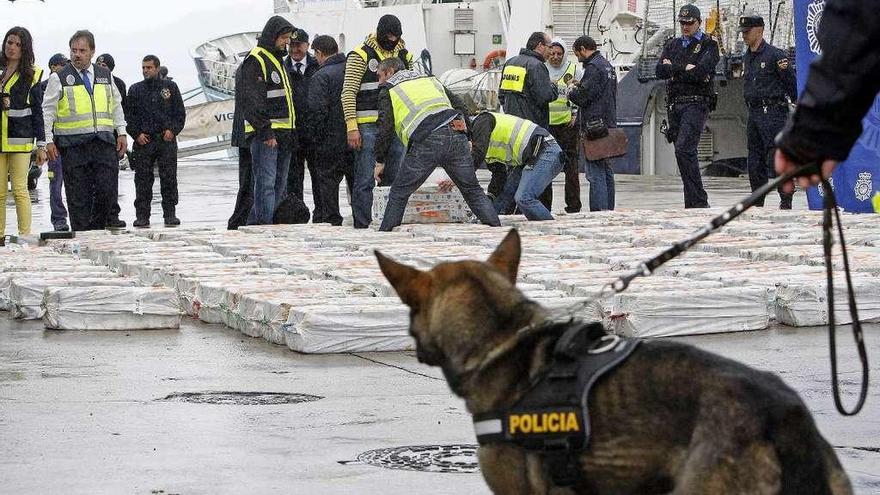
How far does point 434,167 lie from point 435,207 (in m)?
1.39

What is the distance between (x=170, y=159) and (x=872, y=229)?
7.87m

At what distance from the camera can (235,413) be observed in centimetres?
677

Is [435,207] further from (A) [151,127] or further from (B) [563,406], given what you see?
(B) [563,406]

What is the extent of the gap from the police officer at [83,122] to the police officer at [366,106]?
232cm

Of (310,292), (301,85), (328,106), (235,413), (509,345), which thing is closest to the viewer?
(509,345)

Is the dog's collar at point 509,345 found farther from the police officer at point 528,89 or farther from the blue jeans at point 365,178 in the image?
the police officer at point 528,89

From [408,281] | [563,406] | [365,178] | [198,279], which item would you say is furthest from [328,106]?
[563,406]

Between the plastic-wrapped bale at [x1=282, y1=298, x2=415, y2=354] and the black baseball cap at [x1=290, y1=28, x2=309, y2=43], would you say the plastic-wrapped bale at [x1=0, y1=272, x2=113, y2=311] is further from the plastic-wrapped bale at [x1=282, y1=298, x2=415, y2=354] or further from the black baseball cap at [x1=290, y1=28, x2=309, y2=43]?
the black baseball cap at [x1=290, y1=28, x2=309, y2=43]

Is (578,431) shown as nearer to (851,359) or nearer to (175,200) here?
(851,359)

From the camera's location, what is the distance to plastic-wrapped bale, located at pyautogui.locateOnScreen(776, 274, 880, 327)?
920 centimetres

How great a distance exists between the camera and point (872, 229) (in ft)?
42.8

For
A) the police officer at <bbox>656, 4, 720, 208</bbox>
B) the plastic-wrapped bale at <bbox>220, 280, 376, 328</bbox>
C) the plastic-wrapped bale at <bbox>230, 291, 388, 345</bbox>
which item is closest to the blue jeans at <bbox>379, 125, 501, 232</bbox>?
the plastic-wrapped bale at <bbox>220, 280, 376, 328</bbox>

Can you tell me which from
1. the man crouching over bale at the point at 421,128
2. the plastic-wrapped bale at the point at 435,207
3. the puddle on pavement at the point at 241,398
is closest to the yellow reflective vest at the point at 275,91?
the plastic-wrapped bale at the point at 435,207

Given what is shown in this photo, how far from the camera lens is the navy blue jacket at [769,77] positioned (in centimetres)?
1684
